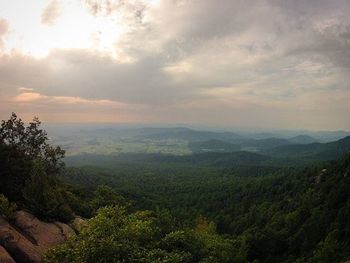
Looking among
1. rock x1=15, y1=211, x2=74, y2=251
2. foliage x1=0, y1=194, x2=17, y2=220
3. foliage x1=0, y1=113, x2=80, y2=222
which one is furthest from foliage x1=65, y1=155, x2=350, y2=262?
foliage x1=0, y1=194, x2=17, y2=220

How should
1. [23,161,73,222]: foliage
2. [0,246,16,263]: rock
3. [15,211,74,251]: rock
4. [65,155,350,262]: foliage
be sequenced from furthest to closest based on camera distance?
[65,155,350,262]: foliage < [23,161,73,222]: foliage < [15,211,74,251]: rock < [0,246,16,263]: rock

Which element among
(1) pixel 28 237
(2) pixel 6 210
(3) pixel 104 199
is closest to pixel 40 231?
(1) pixel 28 237

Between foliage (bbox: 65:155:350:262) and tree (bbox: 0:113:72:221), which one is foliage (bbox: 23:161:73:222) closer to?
tree (bbox: 0:113:72:221)

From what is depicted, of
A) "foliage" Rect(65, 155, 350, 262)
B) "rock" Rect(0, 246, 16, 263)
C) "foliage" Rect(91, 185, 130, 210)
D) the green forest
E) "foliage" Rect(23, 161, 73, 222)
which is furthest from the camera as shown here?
"foliage" Rect(65, 155, 350, 262)

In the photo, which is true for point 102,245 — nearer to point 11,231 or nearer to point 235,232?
point 11,231

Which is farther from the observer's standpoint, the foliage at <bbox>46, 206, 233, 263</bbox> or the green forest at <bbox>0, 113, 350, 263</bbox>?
the green forest at <bbox>0, 113, 350, 263</bbox>

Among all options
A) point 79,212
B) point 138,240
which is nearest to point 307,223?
point 79,212

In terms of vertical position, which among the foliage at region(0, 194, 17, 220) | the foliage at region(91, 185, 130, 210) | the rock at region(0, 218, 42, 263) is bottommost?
the foliage at region(91, 185, 130, 210)

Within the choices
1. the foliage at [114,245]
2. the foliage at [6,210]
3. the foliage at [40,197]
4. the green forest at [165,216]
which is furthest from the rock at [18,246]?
the foliage at [40,197]

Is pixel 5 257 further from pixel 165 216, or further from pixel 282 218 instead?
pixel 282 218
